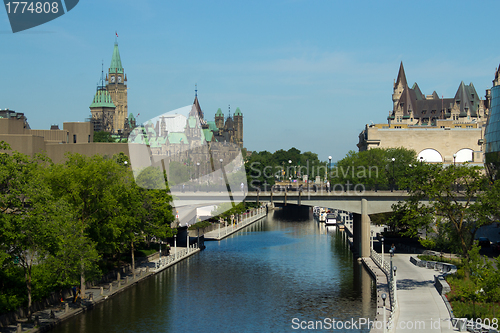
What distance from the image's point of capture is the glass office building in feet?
300

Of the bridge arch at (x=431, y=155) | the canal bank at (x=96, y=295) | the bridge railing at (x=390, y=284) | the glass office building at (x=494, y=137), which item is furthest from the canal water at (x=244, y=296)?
the bridge arch at (x=431, y=155)

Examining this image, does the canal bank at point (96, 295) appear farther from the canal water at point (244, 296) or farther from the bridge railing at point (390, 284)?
the bridge railing at point (390, 284)

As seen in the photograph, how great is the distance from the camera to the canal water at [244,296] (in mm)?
42000

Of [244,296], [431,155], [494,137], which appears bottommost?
[244,296]

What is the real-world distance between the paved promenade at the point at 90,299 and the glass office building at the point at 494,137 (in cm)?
5455

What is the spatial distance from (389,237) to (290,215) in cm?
6899

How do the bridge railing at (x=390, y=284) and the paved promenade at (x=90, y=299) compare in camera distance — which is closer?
the bridge railing at (x=390, y=284)

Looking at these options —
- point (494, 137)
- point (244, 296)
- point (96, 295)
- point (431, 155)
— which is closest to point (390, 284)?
point (244, 296)

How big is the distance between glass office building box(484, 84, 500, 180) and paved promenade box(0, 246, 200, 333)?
54552mm

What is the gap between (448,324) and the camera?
3481 centimetres

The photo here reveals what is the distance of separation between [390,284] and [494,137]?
54272mm

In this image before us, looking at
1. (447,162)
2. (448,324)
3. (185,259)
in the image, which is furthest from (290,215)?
(448,324)

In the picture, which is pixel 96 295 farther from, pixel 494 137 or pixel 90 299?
pixel 494 137

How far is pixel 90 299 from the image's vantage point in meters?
45.7
